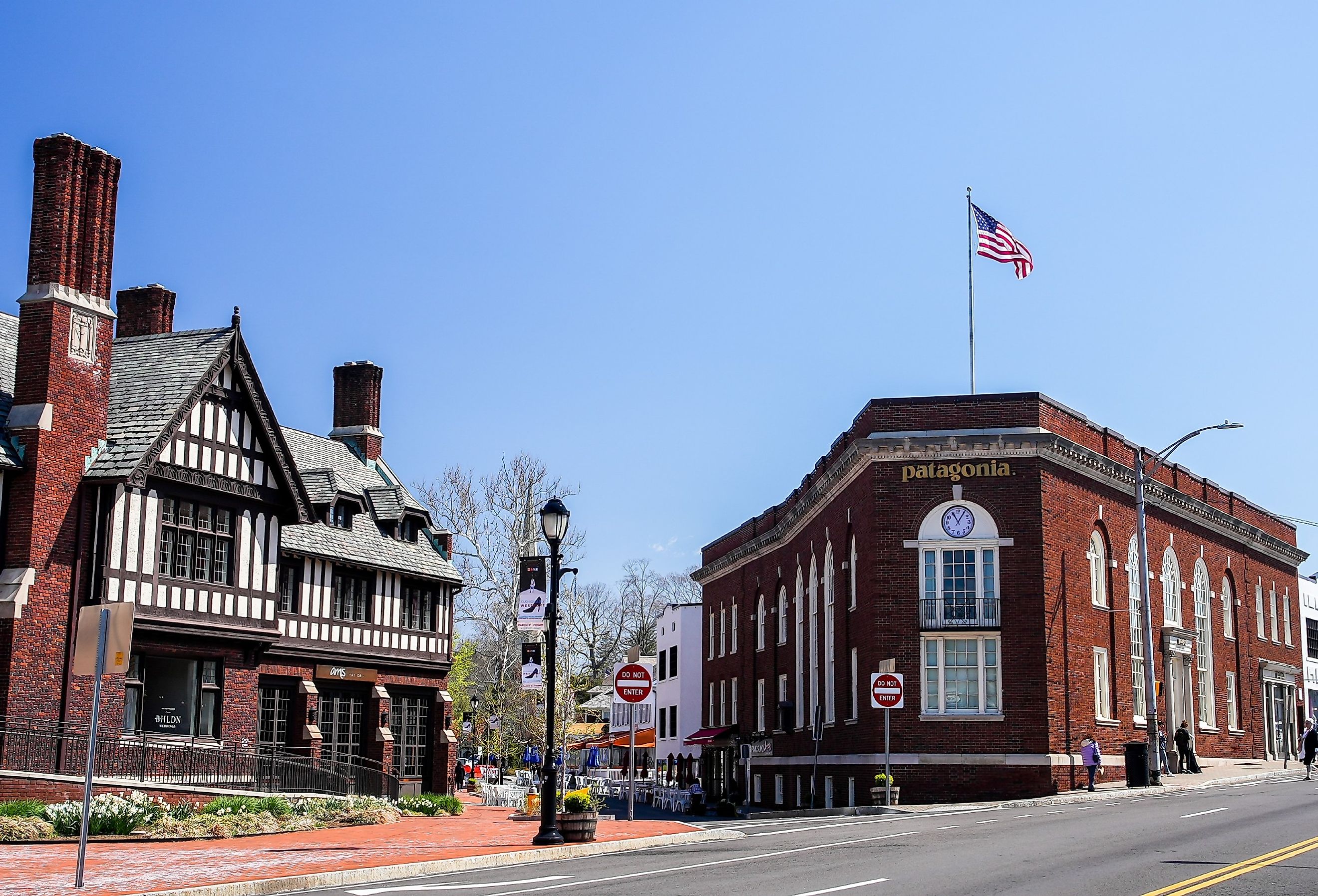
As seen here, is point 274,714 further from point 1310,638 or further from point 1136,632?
point 1310,638

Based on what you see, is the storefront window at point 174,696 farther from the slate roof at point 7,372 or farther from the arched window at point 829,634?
the arched window at point 829,634

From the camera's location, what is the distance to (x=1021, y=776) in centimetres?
3809

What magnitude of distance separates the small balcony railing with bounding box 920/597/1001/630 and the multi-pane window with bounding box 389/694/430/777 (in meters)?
16.3

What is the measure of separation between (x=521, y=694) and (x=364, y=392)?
1462 cm

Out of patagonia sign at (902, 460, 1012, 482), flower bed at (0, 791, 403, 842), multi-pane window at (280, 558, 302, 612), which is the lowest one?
flower bed at (0, 791, 403, 842)

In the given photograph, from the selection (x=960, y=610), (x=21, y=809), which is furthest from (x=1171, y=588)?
(x=21, y=809)

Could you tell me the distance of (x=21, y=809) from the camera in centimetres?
2353

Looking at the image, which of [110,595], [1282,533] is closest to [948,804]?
[110,595]

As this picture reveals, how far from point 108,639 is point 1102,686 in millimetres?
33701

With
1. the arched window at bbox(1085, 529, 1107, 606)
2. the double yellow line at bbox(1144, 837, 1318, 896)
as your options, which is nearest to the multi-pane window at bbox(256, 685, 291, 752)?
the arched window at bbox(1085, 529, 1107, 606)

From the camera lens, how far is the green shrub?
23031 millimetres

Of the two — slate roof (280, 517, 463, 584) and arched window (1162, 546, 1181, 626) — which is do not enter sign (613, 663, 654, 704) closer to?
slate roof (280, 517, 463, 584)

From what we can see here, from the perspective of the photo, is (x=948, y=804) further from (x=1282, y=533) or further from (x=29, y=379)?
(x=1282, y=533)

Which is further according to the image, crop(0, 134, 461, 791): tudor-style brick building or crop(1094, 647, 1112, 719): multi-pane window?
crop(1094, 647, 1112, 719): multi-pane window
